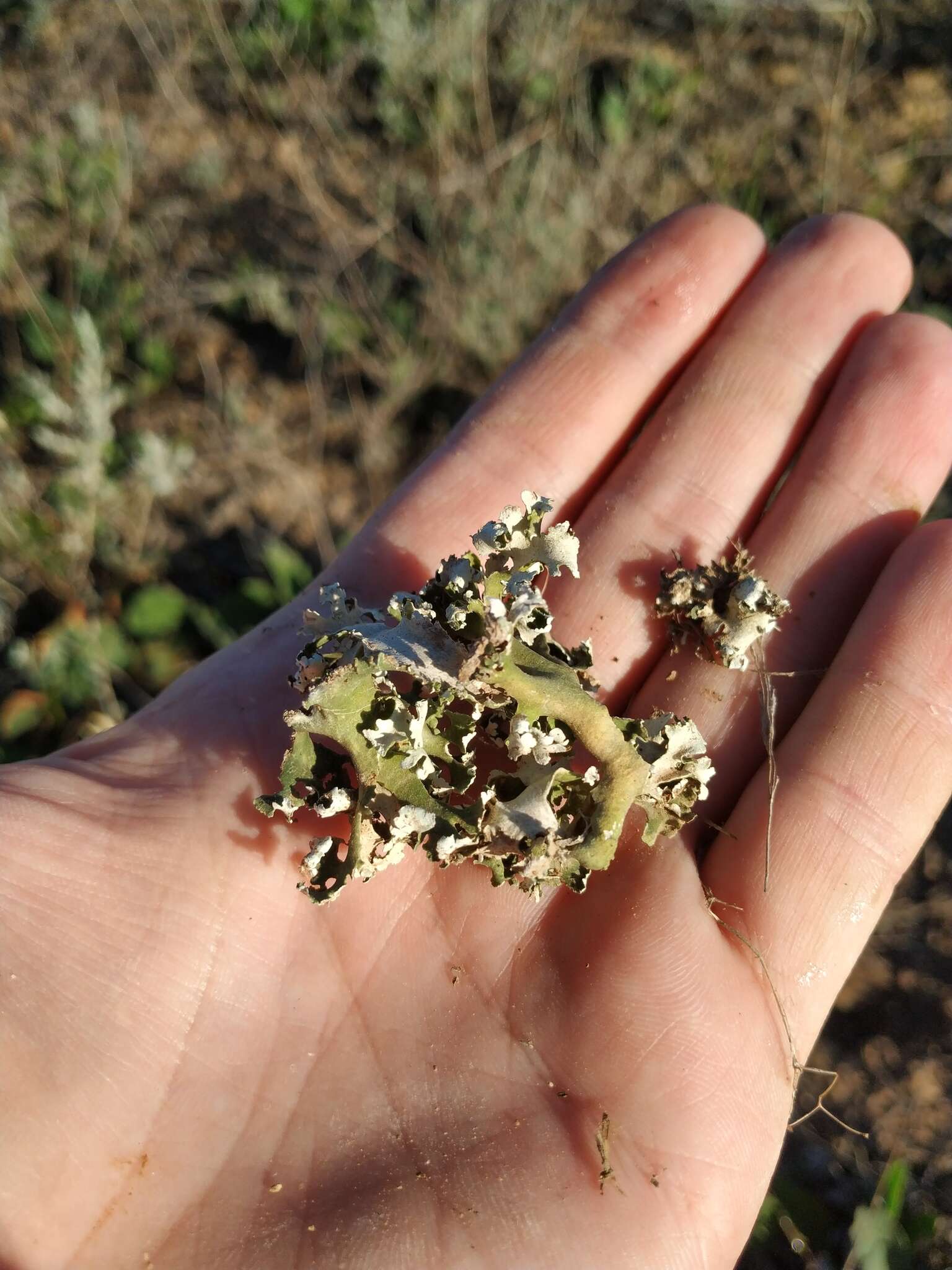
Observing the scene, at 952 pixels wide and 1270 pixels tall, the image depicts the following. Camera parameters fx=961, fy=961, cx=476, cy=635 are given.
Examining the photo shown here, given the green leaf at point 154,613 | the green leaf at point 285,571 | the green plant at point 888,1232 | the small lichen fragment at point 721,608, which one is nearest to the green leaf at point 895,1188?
the green plant at point 888,1232

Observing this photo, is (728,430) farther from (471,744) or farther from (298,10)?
(298,10)

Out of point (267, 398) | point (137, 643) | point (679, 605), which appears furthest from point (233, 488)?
point (679, 605)

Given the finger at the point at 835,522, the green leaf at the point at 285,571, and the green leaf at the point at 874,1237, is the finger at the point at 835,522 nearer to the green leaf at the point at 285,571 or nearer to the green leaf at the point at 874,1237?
the green leaf at the point at 874,1237

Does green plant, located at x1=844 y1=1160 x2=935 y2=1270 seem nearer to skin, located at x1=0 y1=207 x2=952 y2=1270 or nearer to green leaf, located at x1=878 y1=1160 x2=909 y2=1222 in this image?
green leaf, located at x1=878 y1=1160 x2=909 y2=1222

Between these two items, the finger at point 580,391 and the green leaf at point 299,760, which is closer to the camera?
the green leaf at point 299,760

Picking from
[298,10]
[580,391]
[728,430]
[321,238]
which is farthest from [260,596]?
[298,10]

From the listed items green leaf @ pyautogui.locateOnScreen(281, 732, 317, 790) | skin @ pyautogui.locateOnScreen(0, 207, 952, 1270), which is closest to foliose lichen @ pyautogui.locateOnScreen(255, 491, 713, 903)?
green leaf @ pyautogui.locateOnScreen(281, 732, 317, 790)

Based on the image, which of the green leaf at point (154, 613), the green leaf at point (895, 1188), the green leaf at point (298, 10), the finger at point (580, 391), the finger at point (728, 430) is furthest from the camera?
the green leaf at point (298, 10)
